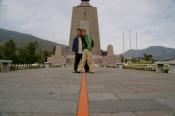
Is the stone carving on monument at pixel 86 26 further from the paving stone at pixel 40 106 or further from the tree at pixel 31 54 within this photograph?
the paving stone at pixel 40 106

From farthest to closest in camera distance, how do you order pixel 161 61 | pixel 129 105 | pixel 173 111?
pixel 161 61 < pixel 129 105 < pixel 173 111

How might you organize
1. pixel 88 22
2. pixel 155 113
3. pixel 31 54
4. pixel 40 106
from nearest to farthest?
1. pixel 155 113
2. pixel 40 106
3. pixel 88 22
4. pixel 31 54

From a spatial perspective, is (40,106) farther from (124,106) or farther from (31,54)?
(31,54)

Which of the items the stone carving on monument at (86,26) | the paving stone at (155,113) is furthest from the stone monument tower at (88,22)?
the paving stone at (155,113)

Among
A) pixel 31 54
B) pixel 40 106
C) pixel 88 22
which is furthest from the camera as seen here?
pixel 31 54

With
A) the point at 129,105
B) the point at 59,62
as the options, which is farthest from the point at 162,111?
the point at 59,62

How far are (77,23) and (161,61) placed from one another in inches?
1499

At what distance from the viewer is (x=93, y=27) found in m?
54.6

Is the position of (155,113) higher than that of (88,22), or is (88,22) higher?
(88,22)

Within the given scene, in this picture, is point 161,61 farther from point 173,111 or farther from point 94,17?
point 94,17

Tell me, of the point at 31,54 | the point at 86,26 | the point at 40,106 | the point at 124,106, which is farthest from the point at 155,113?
the point at 31,54

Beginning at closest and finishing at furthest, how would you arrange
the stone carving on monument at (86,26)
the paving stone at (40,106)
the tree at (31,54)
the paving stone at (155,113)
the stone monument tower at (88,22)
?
1. the paving stone at (155,113)
2. the paving stone at (40,106)
3. the stone carving on monument at (86,26)
4. the stone monument tower at (88,22)
5. the tree at (31,54)

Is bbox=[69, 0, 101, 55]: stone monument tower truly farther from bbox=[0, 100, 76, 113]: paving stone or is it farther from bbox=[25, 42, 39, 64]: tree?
bbox=[0, 100, 76, 113]: paving stone

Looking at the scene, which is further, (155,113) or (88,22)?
(88,22)
